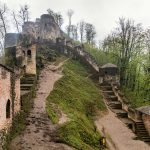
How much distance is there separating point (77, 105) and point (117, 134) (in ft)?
14.8

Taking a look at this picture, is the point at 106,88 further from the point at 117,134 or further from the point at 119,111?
the point at 117,134

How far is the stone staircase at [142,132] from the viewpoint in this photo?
91.9 ft

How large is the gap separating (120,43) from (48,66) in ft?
40.2

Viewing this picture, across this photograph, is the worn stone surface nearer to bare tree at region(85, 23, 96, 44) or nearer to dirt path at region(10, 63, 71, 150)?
dirt path at region(10, 63, 71, 150)

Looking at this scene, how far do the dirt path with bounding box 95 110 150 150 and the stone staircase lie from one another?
1.14 metres

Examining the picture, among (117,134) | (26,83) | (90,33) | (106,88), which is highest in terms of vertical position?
(90,33)

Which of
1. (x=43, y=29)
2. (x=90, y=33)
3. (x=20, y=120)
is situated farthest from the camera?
A: (x=90, y=33)

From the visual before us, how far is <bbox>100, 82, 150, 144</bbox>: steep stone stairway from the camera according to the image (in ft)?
95.5

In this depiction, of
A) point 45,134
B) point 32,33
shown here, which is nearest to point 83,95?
point 45,134

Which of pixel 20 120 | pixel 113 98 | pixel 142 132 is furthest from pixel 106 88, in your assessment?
pixel 20 120


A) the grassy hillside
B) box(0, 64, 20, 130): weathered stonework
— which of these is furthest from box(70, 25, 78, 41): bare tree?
box(0, 64, 20, 130): weathered stonework

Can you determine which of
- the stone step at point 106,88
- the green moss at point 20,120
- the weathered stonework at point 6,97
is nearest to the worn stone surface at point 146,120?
the stone step at point 106,88

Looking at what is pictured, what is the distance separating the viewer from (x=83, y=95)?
32781 millimetres

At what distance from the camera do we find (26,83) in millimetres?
28922
